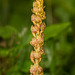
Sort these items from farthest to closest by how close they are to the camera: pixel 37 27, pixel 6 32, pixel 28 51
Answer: pixel 6 32
pixel 28 51
pixel 37 27

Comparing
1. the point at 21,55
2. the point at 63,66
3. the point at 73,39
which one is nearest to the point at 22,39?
the point at 21,55

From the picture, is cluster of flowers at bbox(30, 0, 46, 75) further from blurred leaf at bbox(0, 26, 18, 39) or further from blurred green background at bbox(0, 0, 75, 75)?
blurred leaf at bbox(0, 26, 18, 39)

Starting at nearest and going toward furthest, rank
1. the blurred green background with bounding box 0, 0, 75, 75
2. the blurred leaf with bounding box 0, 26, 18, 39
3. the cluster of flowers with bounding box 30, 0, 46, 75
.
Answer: the cluster of flowers with bounding box 30, 0, 46, 75 → the blurred green background with bounding box 0, 0, 75, 75 → the blurred leaf with bounding box 0, 26, 18, 39

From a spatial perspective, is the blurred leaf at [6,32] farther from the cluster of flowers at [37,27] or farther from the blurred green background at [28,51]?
the cluster of flowers at [37,27]

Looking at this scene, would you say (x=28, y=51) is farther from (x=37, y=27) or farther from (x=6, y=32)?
(x=37, y=27)

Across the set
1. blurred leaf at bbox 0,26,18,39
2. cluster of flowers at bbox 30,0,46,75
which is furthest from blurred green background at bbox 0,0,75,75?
cluster of flowers at bbox 30,0,46,75

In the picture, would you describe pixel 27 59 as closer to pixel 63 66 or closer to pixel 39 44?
pixel 63 66

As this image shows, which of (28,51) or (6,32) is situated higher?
(6,32)

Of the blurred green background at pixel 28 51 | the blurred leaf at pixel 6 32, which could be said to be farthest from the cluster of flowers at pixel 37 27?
the blurred leaf at pixel 6 32

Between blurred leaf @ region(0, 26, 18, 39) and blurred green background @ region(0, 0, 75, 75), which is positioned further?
blurred leaf @ region(0, 26, 18, 39)

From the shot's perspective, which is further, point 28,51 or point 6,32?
point 6,32

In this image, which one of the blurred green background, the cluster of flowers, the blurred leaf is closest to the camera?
the cluster of flowers

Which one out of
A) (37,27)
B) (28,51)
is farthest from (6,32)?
(37,27)
